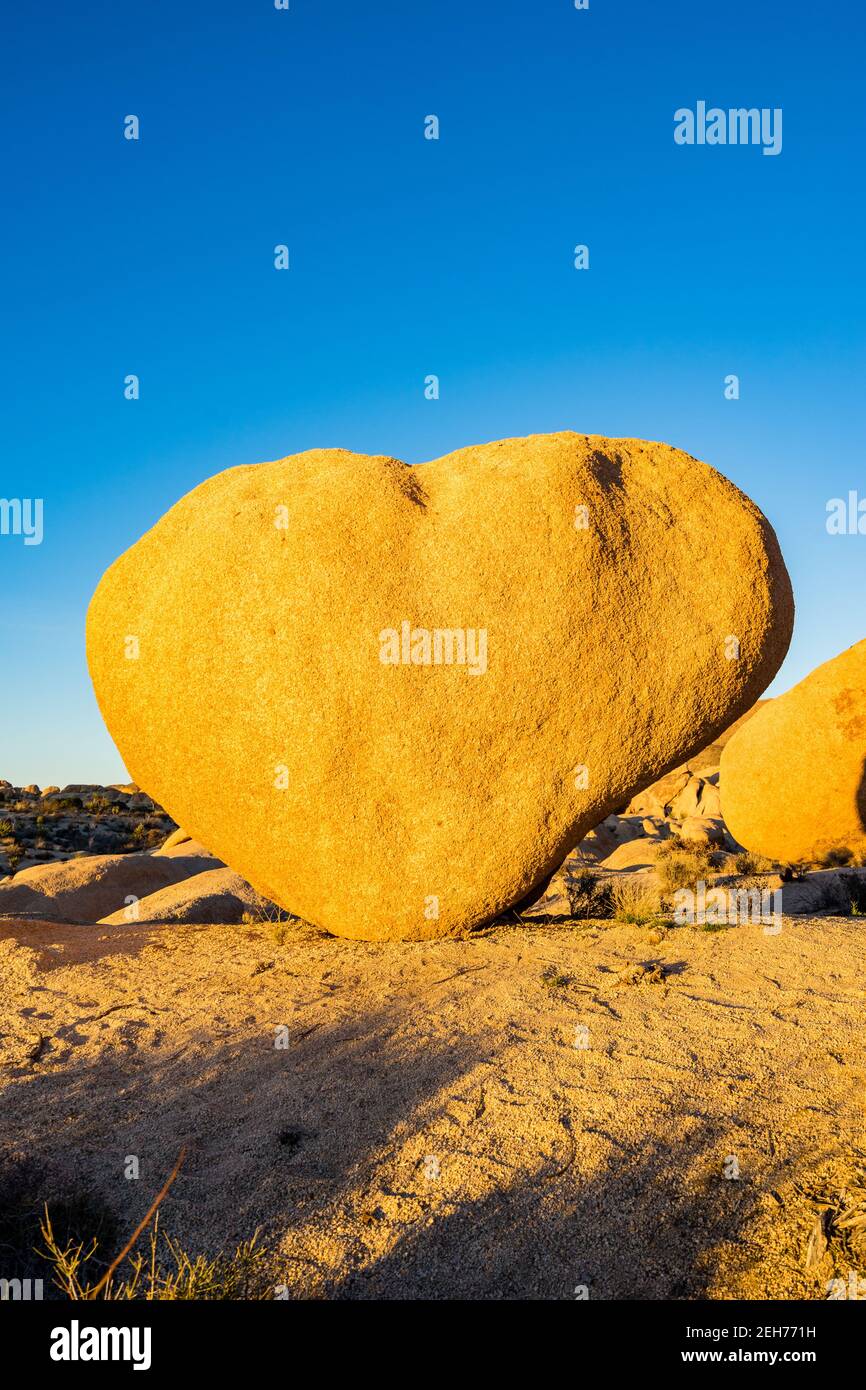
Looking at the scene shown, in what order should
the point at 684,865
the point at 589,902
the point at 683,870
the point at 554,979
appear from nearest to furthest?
the point at 554,979, the point at 589,902, the point at 683,870, the point at 684,865

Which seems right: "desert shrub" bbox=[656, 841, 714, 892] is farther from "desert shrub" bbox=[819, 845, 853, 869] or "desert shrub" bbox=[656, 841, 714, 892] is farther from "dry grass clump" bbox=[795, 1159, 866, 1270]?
"dry grass clump" bbox=[795, 1159, 866, 1270]

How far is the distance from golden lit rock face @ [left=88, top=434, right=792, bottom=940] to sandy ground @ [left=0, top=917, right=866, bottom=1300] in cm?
87

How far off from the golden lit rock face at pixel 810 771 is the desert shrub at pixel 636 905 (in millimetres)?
5194

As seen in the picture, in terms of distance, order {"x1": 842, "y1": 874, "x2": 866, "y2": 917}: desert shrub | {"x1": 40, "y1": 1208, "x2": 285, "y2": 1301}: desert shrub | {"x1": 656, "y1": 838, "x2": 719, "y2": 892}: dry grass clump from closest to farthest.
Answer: {"x1": 40, "y1": 1208, "x2": 285, "y2": 1301}: desert shrub
{"x1": 842, "y1": 874, "x2": 866, "y2": 917}: desert shrub
{"x1": 656, "y1": 838, "x2": 719, "y2": 892}: dry grass clump

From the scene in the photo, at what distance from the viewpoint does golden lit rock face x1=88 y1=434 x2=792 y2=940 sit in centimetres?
641

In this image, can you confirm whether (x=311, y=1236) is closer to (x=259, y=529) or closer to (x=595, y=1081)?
(x=595, y=1081)

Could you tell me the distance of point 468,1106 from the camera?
4.11 meters

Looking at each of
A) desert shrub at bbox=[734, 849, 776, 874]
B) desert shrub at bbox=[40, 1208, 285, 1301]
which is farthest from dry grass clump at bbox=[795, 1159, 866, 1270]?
desert shrub at bbox=[734, 849, 776, 874]

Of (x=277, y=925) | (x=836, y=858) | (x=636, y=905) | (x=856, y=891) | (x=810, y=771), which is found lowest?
(x=836, y=858)

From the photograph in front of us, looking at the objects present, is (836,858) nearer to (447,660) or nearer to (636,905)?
(636,905)

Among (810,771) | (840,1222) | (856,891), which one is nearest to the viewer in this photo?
(840,1222)

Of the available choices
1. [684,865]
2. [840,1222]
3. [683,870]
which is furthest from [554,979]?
[684,865]

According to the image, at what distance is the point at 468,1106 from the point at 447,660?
128 inches
